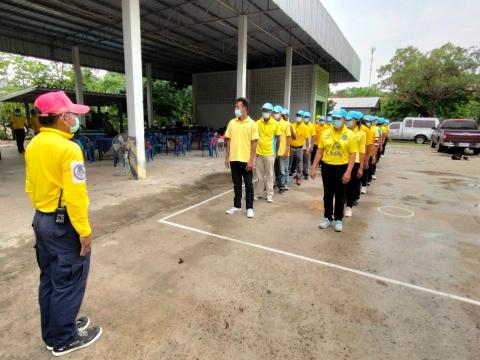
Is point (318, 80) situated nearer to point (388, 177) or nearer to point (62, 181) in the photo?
point (388, 177)

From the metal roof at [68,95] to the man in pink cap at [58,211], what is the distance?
14476 mm

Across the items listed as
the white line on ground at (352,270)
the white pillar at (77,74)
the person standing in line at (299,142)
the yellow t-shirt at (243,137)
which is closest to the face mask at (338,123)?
the yellow t-shirt at (243,137)

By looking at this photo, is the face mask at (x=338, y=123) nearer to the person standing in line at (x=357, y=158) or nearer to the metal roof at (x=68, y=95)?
the person standing in line at (x=357, y=158)

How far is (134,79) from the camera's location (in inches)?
289

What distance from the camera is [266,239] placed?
13.2 feet

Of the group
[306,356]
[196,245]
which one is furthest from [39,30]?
[306,356]

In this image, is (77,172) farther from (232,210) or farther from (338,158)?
(232,210)

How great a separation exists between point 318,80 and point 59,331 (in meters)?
20.7

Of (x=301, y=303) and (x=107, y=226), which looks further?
(x=107, y=226)

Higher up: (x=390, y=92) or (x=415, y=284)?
(x=390, y=92)

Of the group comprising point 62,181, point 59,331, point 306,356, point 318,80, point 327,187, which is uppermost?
point 318,80

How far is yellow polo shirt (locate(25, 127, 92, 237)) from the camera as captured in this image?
1.72 m

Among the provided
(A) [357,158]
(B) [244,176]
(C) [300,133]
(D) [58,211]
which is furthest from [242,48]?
(D) [58,211]

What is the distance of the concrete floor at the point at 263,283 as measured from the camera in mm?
2164
